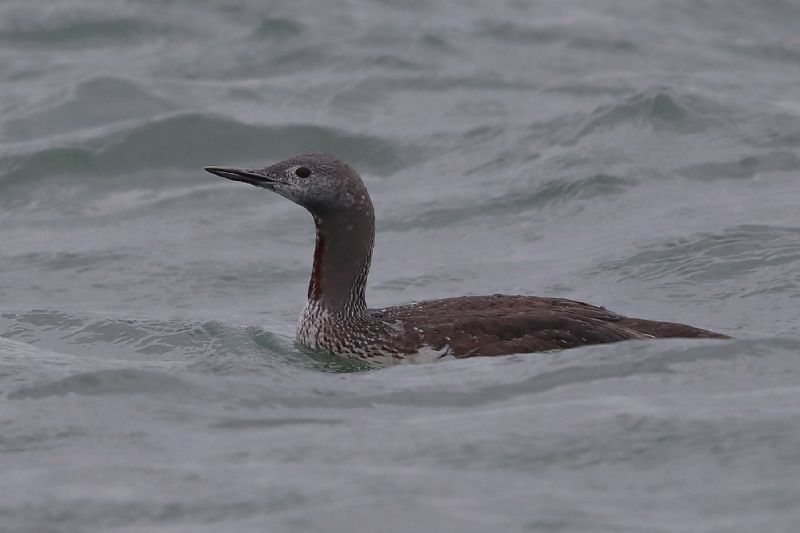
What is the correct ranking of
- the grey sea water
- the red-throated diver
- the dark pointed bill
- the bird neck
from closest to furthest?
the grey sea water < the red-throated diver < the dark pointed bill < the bird neck

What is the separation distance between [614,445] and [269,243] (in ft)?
21.7

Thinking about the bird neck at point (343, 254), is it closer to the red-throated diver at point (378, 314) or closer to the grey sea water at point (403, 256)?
the red-throated diver at point (378, 314)

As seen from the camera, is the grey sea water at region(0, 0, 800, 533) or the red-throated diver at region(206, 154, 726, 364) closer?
the grey sea water at region(0, 0, 800, 533)

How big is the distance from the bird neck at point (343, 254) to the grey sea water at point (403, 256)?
1.62 ft

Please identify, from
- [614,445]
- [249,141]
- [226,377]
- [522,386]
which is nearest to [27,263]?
[249,141]

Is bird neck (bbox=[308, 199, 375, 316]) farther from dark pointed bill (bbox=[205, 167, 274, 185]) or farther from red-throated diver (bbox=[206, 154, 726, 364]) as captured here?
dark pointed bill (bbox=[205, 167, 274, 185])

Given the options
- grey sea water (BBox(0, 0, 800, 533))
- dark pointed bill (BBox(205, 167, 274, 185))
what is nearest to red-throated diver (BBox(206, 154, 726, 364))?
dark pointed bill (BBox(205, 167, 274, 185))

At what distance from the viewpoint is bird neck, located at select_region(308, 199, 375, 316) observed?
1009 cm

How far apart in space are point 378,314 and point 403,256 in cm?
331

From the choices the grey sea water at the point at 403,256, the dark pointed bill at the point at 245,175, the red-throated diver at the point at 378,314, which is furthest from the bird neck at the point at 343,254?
the grey sea water at the point at 403,256

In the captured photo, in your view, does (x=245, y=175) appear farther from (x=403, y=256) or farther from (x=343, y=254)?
(x=403, y=256)

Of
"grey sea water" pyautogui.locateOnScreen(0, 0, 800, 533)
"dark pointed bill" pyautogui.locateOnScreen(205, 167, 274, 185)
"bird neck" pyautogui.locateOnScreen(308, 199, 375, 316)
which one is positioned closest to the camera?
"grey sea water" pyautogui.locateOnScreen(0, 0, 800, 533)

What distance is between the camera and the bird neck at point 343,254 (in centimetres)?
1009

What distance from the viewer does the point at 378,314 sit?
9914 mm
